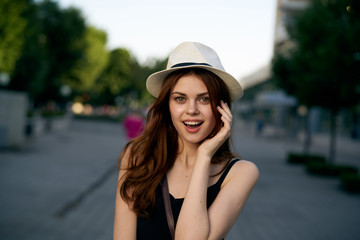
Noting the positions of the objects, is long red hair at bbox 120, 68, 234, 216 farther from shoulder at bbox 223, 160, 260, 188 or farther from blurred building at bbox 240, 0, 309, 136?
blurred building at bbox 240, 0, 309, 136

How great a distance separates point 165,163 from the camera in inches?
86.4

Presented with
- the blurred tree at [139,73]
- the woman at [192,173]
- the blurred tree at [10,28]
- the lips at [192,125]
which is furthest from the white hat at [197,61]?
the blurred tree at [139,73]

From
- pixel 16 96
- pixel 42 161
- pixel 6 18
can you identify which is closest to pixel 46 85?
pixel 6 18

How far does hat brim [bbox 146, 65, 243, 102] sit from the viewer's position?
2.01 meters

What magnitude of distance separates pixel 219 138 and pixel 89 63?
38.8 m

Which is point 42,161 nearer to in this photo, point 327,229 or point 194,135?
point 327,229

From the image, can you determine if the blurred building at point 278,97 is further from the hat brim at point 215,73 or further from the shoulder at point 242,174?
the shoulder at point 242,174

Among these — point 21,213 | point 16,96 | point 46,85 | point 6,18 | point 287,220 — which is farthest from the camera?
point 46,85

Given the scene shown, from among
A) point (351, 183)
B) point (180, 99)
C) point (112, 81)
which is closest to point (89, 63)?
point (112, 81)

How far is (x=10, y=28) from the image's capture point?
20219 mm

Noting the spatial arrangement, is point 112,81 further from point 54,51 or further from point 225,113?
point 225,113

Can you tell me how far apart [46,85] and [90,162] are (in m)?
23.6

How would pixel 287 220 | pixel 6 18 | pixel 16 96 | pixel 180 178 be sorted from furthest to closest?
pixel 6 18 → pixel 16 96 → pixel 287 220 → pixel 180 178

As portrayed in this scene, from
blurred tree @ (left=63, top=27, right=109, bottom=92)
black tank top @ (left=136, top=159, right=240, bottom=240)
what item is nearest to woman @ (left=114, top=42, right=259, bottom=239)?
black tank top @ (left=136, top=159, right=240, bottom=240)
